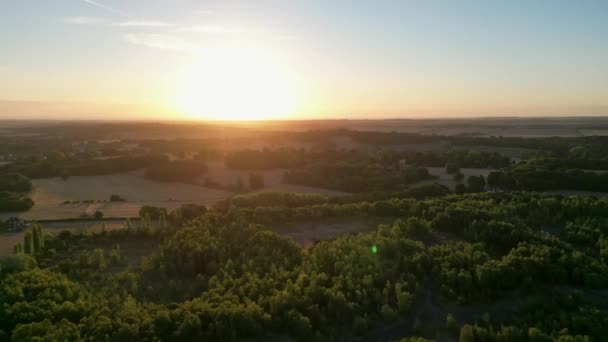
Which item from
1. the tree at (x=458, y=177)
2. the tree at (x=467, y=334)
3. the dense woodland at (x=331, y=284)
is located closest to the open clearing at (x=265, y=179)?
the tree at (x=458, y=177)

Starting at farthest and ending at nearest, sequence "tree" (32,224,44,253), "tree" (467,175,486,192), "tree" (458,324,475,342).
→ "tree" (467,175,486,192)
"tree" (32,224,44,253)
"tree" (458,324,475,342)

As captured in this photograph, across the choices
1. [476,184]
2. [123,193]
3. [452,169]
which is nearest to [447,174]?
[452,169]

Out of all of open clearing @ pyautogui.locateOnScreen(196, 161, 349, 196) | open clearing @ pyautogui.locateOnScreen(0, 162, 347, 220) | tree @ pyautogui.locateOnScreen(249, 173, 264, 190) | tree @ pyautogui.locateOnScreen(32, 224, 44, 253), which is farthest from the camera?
tree @ pyautogui.locateOnScreen(249, 173, 264, 190)

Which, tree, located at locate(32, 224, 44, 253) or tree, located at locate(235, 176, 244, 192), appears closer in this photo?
tree, located at locate(32, 224, 44, 253)

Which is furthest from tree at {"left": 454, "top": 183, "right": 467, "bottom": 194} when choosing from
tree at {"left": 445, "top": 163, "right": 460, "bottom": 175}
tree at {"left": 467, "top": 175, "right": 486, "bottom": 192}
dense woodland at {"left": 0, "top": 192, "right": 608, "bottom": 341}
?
dense woodland at {"left": 0, "top": 192, "right": 608, "bottom": 341}

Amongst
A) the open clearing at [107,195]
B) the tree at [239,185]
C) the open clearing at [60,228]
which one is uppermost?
the tree at [239,185]

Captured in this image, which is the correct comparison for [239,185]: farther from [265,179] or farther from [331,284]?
[331,284]

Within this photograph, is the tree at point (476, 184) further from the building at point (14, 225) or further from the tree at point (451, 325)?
the building at point (14, 225)

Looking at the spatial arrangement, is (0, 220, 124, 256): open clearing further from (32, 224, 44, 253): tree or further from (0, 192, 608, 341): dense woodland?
(0, 192, 608, 341): dense woodland
